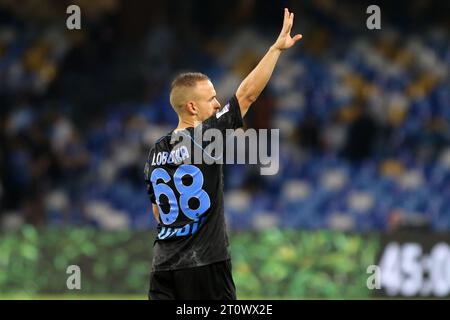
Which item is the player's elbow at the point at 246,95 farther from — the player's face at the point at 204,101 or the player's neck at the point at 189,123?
the player's neck at the point at 189,123

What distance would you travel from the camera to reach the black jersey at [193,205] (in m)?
5.96

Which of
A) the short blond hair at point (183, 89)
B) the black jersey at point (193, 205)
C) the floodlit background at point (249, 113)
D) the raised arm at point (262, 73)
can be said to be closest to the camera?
the raised arm at point (262, 73)

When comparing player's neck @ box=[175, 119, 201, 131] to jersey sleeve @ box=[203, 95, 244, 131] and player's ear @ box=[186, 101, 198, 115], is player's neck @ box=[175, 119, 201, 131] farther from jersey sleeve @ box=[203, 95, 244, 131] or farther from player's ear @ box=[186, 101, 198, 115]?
jersey sleeve @ box=[203, 95, 244, 131]

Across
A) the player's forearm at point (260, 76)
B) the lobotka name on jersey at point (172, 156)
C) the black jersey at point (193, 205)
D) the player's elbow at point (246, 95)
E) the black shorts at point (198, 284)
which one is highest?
the player's forearm at point (260, 76)

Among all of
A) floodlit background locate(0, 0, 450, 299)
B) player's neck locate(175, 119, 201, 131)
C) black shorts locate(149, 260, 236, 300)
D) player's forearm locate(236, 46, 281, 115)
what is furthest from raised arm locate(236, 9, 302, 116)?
floodlit background locate(0, 0, 450, 299)

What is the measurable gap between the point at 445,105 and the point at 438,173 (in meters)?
1.52

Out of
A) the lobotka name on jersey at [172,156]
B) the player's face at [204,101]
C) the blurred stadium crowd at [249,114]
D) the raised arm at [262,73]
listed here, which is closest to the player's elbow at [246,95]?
the raised arm at [262,73]

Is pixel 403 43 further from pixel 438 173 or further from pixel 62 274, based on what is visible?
pixel 62 274

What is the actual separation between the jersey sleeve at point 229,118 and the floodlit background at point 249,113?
1062cm

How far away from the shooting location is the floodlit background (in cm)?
1773

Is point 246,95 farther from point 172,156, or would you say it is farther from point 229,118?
point 172,156

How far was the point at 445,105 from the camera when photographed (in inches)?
727

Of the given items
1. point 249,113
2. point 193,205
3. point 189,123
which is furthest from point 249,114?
point 193,205

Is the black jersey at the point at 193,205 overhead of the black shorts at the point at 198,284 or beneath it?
overhead
